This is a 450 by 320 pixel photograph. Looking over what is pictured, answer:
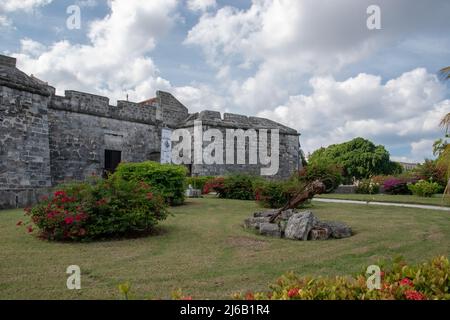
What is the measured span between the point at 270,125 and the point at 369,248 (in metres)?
18.7

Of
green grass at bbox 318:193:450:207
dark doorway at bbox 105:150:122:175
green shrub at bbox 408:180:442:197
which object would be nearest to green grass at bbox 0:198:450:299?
green grass at bbox 318:193:450:207

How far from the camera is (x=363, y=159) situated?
148 ft

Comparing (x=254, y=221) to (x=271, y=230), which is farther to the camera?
(x=254, y=221)

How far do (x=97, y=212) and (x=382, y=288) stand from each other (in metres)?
5.42

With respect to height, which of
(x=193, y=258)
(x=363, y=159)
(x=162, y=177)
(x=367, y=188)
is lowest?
(x=193, y=258)

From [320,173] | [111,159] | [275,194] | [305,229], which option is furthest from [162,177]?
[111,159]

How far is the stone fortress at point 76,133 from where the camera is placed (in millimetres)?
13445

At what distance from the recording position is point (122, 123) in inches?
779

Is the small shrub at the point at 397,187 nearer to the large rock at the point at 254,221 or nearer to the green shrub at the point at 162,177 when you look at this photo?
the green shrub at the point at 162,177

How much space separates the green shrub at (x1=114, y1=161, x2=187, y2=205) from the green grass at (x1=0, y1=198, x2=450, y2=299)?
154 inches

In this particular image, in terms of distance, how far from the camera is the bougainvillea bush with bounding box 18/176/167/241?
257 inches

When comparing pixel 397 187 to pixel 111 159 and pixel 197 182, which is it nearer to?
pixel 197 182
